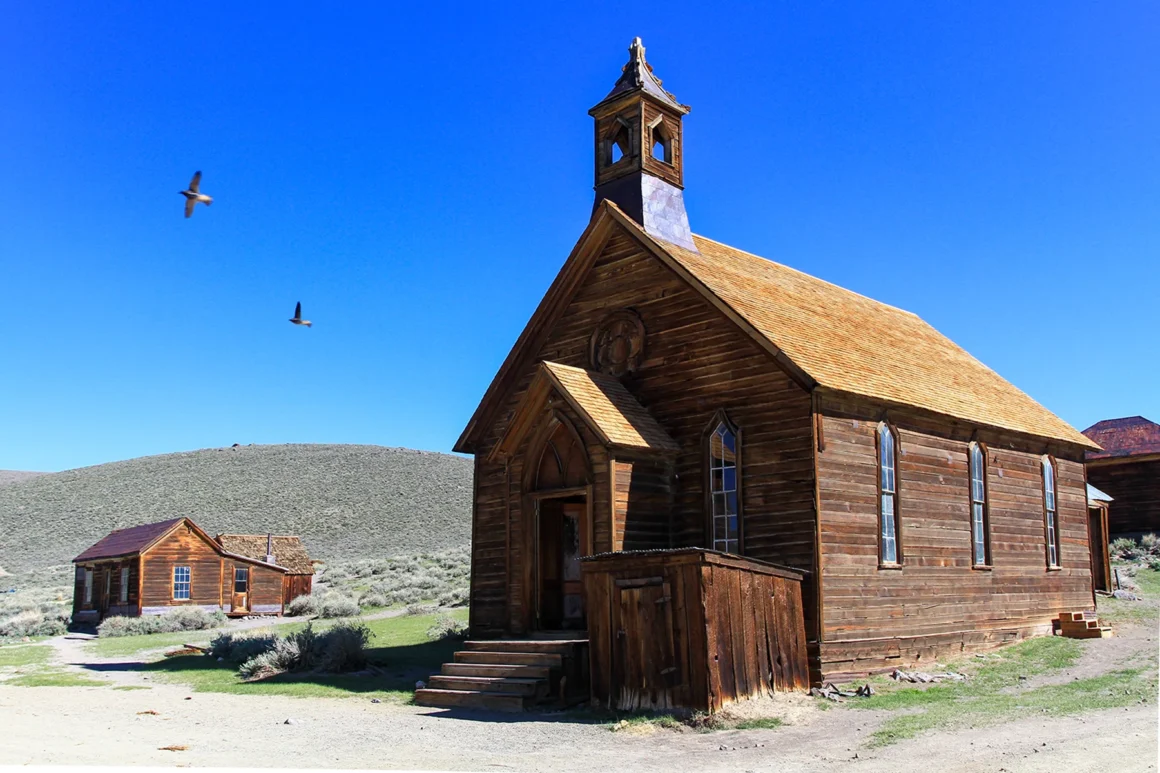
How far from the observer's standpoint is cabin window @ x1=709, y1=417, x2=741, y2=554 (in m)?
17.8

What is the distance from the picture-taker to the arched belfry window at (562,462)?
1802 cm

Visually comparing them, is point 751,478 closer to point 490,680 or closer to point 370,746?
point 490,680

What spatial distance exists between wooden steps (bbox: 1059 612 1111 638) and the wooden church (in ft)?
1.11

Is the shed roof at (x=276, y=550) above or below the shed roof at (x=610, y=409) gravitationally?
below

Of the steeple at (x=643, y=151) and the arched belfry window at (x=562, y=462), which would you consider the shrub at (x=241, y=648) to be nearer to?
the arched belfry window at (x=562, y=462)

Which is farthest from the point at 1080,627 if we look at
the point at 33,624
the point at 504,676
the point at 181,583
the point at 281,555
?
the point at 281,555

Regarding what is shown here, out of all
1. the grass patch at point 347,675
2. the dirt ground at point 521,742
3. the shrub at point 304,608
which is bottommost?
the shrub at point 304,608

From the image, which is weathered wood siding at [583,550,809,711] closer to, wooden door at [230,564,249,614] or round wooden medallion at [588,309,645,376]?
round wooden medallion at [588,309,645,376]

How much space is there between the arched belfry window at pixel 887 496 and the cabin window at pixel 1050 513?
680cm

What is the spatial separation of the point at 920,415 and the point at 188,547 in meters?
33.7

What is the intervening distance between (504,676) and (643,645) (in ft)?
9.31

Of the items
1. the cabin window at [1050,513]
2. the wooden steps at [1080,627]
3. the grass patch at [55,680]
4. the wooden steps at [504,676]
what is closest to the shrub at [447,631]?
the grass patch at [55,680]

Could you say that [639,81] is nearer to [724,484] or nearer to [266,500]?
[724,484]

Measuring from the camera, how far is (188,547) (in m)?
43.7
